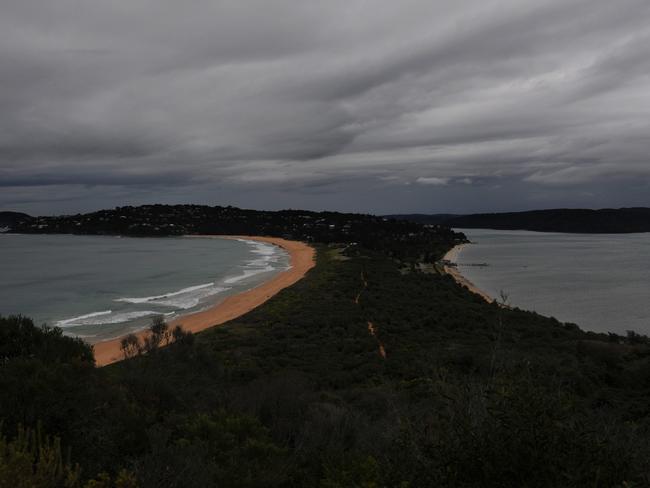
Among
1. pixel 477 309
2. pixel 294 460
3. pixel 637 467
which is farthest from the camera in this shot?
pixel 477 309

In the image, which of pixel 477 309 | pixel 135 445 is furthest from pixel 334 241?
pixel 135 445

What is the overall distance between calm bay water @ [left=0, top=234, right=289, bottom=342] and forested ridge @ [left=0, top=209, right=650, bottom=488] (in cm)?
1670

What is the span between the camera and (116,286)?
146ft

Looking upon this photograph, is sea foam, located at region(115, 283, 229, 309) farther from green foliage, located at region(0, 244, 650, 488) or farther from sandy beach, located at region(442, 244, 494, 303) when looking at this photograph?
sandy beach, located at region(442, 244, 494, 303)

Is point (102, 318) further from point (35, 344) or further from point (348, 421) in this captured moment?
point (348, 421)

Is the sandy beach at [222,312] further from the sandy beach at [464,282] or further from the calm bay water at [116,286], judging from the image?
the sandy beach at [464,282]

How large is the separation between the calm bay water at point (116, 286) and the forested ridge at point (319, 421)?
16.7m

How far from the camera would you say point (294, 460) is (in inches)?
217

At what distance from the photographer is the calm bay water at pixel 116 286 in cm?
3023

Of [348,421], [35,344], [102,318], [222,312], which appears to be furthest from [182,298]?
[348,421]

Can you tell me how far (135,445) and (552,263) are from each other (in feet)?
248

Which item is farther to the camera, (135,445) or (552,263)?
(552,263)

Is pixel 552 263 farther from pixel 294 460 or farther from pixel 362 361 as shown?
pixel 294 460

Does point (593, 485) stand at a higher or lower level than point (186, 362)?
higher
